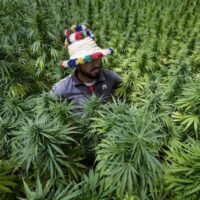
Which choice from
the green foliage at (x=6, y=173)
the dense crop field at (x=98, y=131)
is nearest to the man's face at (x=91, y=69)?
the dense crop field at (x=98, y=131)

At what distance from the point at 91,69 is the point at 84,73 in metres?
0.08

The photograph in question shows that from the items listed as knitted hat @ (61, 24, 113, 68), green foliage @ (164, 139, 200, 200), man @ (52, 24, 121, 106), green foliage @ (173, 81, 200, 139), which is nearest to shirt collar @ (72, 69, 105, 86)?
man @ (52, 24, 121, 106)

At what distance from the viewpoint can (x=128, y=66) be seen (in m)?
3.73

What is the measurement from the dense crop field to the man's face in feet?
0.93

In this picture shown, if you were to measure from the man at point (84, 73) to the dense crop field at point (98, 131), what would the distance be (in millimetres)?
169

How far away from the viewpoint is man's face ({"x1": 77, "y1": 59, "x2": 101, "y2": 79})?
89.0 inches

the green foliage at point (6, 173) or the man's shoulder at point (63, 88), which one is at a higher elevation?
the green foliage at point (6, 173)

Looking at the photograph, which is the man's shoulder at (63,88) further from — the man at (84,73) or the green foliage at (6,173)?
the green foliage at (6,173)

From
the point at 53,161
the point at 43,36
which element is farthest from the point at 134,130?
the point at 43,36

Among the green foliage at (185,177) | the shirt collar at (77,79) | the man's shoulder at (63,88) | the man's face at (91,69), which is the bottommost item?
the man's shoulder at (63,88)

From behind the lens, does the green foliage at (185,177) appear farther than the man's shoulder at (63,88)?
No

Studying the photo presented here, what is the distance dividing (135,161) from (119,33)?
11.1ft

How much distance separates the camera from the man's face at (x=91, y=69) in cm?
226

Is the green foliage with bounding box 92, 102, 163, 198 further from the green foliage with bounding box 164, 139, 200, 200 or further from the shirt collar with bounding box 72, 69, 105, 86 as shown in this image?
the shirt collar with bounding box 72, 69, 105, 86
